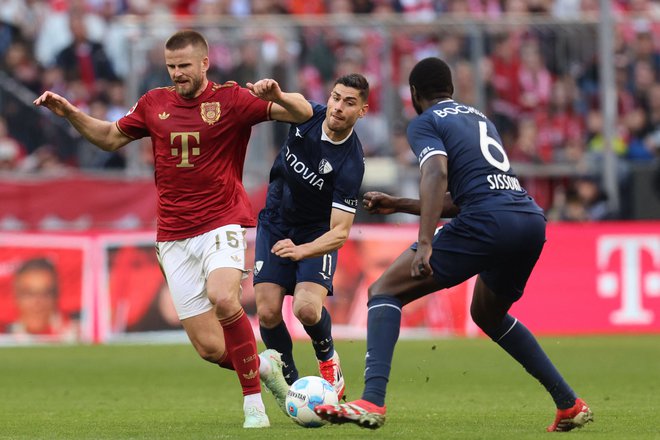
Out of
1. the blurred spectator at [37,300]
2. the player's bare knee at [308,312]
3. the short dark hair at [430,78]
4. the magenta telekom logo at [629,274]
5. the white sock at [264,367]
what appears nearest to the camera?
the short dark hair at [430,78]

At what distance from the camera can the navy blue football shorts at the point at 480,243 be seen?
810 centimetres

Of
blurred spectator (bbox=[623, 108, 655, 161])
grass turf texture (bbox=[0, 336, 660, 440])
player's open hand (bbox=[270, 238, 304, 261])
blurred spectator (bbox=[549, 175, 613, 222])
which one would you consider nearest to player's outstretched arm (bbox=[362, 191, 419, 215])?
player's open hand (bbox=[270, 238, 304, 261])

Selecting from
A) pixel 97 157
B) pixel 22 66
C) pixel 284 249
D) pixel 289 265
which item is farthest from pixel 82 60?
pixel 284 249

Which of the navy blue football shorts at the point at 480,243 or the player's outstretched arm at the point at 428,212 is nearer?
the player's outstretched arm at the point at 428,212

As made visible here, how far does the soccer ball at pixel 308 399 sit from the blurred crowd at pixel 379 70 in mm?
10826

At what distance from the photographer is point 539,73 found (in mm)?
20734

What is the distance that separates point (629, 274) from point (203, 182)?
1086 cm

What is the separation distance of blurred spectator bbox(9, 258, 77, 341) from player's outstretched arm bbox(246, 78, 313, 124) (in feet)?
31.8

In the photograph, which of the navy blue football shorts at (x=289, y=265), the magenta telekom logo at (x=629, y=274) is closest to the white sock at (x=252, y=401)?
the navy blue football shorts at (x=289, y=265)

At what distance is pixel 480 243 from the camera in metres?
8.10

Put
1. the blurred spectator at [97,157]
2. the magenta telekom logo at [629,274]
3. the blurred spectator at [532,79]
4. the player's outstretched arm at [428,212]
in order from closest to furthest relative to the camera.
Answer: the player's outstretched arm at [428,212] → the magenta telekom logo at [629,274] → the blurred spectator at [97,157] → the blurred spectator at [532,79]

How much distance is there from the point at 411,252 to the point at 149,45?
1230cm

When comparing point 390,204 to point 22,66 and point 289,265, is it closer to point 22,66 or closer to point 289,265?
point 289,265

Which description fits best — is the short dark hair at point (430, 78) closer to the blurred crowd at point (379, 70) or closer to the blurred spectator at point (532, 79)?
the blurred crowd at point (379, 70)
